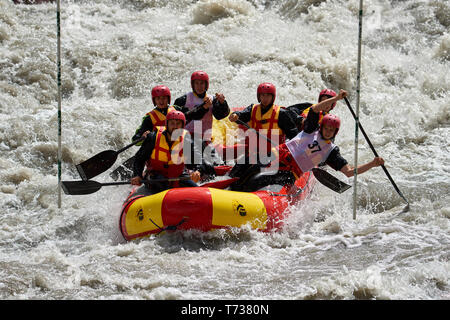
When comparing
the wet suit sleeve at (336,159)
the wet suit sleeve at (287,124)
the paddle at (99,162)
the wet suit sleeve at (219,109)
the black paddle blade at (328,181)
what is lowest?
the black paddle blade at (328,181)

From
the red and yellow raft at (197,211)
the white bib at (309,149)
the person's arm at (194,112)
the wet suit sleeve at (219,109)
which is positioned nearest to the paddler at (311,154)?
the white bib at (309,149)

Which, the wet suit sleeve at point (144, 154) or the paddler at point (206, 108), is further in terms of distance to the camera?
the paddler at point (206, 108)

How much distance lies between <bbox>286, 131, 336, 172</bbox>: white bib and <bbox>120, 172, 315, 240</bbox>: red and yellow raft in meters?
0.58

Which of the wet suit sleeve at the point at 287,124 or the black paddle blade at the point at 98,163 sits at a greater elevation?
the wet suit sleeve at the point at 287,124

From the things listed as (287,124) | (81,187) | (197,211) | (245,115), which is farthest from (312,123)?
(81,187)

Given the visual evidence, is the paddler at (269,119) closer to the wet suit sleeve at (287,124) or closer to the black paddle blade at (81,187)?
the wet suit sleeve at (287,124)

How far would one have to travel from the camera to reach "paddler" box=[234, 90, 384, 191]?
5887mm

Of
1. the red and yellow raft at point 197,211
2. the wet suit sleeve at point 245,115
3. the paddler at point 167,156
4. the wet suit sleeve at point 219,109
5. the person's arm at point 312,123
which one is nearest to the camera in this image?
the red and yellow raft at point 197,211

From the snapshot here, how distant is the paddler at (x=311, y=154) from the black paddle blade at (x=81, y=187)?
4.70 ft

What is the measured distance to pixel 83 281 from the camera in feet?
15.4

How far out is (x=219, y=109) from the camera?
677 cm

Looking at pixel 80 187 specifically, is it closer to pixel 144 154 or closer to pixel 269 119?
pixel 144 154

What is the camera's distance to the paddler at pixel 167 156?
18.7 ft
